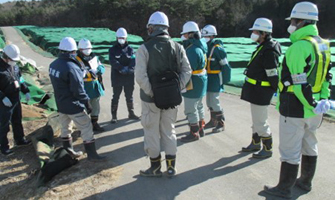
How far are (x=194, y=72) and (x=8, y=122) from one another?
3409 mm

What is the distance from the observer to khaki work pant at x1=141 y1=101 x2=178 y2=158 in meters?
3.98

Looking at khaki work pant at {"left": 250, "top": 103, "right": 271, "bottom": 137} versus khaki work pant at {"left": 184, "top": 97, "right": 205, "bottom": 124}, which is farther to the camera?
khaki work pant at {"left": 184, "top": 97, "right": 205, "bottom": 124}

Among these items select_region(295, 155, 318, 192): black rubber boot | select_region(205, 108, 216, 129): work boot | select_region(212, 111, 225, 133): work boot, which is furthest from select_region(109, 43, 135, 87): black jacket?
select_region(295, 155, 318, 192): black rubber boot

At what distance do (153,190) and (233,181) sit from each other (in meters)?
1.13

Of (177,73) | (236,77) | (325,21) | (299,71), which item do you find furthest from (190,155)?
(325,21)

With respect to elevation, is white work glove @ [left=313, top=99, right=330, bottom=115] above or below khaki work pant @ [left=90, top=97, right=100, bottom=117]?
above

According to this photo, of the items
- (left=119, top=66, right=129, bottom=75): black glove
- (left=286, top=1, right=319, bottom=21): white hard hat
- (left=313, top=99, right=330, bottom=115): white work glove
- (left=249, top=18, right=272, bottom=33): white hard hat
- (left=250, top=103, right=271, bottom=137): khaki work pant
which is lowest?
(left=250, top=103, right=271, bottom=137): khaki work pant

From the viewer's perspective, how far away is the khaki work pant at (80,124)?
4.57 m

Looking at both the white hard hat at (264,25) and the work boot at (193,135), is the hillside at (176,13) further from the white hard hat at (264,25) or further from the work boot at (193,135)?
the white hard hat at (264,25)

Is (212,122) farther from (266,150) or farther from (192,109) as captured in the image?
(266,150)

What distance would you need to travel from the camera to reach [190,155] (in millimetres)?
4906

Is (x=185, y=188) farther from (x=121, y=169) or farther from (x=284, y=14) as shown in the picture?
(x=284, y=14)

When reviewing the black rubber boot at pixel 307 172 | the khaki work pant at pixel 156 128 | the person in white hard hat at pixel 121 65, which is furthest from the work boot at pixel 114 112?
the black rubber boot at pixel 307 172

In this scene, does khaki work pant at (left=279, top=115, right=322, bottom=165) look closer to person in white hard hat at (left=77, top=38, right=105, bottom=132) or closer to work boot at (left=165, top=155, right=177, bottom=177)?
work boot at (left=165, top=155, right=177, bottom=177)
